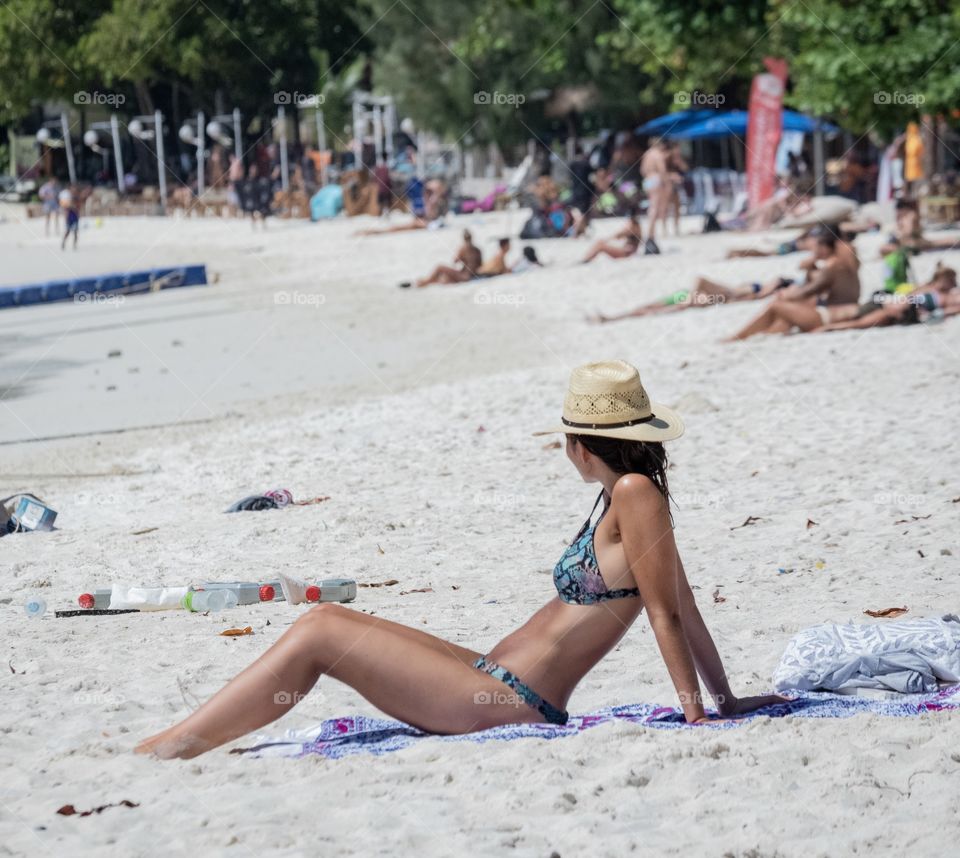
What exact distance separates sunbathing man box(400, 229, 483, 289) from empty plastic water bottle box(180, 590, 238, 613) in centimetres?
1326

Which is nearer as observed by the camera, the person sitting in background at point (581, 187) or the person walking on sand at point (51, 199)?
the person sitting in background at point (581, 187)

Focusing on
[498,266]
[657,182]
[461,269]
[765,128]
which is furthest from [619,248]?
[765,128]

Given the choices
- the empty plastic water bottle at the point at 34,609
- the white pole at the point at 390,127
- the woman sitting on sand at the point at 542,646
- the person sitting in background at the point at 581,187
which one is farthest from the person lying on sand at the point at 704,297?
the white pole at the point at 390,127

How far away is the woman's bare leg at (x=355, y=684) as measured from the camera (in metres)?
3.42

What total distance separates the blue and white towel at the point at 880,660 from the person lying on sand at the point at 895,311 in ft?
24.5

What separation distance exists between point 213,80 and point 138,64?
3.50 metres

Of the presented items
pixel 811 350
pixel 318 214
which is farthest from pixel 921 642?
pixel 318 214

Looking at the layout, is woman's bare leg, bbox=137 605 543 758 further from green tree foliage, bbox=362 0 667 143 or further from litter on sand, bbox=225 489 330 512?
green tree foliage, bbox=362 0 667 143

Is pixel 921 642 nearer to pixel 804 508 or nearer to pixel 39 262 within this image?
pixel 804 508

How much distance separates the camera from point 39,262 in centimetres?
2509

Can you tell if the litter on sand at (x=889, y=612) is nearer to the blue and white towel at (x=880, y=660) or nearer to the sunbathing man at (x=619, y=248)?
the blue and white towel at (x=880, y=660)

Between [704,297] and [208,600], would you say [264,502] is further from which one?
[704,297]

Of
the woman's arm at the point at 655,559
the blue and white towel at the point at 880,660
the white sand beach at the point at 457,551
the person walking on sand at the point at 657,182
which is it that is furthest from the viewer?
the person walking on sand at the point at 657,182

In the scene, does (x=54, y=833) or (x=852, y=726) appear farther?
(x=852, y=726)
